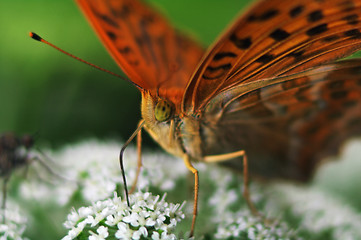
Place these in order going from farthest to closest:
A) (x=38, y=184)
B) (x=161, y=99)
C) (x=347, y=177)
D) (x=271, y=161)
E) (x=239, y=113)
→ 1. (x=347, y=177)
2. (x=271, y=161)
3. (x=38, y=184)
4. (x=239, y=113)
5. (x=161, y=99)

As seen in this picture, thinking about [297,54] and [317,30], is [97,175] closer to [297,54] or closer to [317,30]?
[297,54]

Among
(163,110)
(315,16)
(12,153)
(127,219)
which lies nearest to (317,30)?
(315,16)

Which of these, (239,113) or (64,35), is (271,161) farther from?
(64,35)

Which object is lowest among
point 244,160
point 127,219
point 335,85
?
point 127,219

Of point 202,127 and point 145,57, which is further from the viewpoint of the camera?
point 145,57

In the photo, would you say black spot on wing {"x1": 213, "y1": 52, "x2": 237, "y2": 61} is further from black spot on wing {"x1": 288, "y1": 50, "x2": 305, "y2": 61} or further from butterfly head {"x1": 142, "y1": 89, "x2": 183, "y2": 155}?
butterfly head {"x1": 142, "y1": 89, "x2": 183, "y2": 155}

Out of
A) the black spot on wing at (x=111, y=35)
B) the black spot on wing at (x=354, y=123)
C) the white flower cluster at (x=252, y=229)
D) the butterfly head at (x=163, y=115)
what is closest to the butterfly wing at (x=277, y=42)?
the butterfly head at (x=163, y=115)

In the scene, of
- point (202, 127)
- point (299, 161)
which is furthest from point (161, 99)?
point (299, 161)
